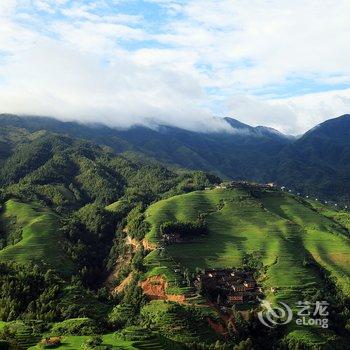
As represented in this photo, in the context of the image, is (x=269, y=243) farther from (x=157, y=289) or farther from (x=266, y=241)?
(x=157, y=289)

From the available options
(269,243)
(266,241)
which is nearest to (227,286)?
(269,243)

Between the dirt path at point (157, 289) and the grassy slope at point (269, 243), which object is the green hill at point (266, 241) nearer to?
the grassy slope at point (269, 243)

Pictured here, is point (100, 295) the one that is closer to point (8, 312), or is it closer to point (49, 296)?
point (49, 296)

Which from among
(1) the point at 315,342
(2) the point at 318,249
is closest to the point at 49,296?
(1) the point at 315,342

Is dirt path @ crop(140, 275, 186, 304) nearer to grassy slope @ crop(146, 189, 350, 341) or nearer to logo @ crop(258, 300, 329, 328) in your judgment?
grassy slope @ crop(146, 189, 350, 341)

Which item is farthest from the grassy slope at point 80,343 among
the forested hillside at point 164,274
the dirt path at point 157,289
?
the dirt path at point 157,289

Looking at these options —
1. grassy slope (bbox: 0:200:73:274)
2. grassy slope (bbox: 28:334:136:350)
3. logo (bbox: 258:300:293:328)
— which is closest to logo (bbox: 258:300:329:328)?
logo (bbox: 258:300:293:328)
